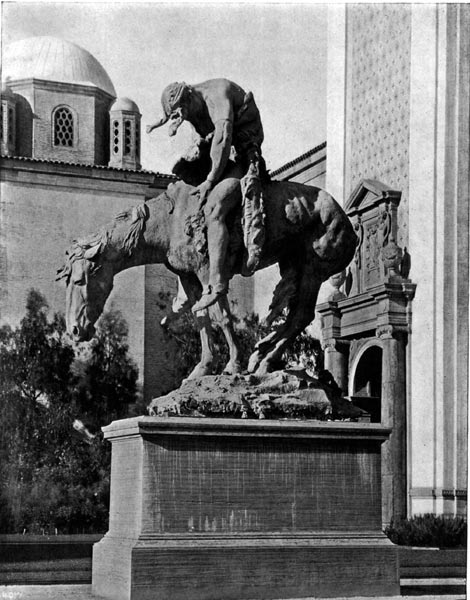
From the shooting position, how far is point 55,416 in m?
32.3

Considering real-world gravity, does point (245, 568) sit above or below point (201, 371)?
below

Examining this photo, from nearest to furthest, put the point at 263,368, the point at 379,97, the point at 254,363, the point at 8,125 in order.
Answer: the point at 263,368 → the point at 254,363 → the point at 379,97 → the point at 8,125

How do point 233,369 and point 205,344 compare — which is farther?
point 205,344

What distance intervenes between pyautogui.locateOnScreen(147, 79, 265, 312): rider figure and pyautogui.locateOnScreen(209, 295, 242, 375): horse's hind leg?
9 centimetres

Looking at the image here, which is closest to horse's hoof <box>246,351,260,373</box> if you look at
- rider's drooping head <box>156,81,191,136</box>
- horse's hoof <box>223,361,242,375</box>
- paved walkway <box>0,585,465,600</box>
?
horse's hoof <box>223,361,242,375</box>

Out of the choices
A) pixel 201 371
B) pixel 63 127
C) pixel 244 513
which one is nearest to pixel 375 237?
pixel 201 371

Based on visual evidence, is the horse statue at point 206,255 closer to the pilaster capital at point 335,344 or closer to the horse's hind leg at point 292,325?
the horse's hind leg at point 292,325

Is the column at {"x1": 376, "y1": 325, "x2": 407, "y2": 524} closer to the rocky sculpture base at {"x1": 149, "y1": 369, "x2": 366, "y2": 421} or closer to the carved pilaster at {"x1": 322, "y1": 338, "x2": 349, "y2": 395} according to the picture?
the carved pilaster at {"x1": 322, "y1": 338, "x2": 349, "y2": 395}

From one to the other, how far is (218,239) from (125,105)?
3202 cm

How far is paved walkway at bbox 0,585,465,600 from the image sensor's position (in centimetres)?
1095

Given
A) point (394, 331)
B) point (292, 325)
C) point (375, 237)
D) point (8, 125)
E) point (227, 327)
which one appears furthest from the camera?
point (8, 125)

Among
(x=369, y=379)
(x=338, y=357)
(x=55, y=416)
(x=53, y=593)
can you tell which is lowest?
(x=53, y=593)

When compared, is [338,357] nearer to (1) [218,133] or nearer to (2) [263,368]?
(2) [263,368]

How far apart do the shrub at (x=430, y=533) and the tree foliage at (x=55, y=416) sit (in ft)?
31.0
